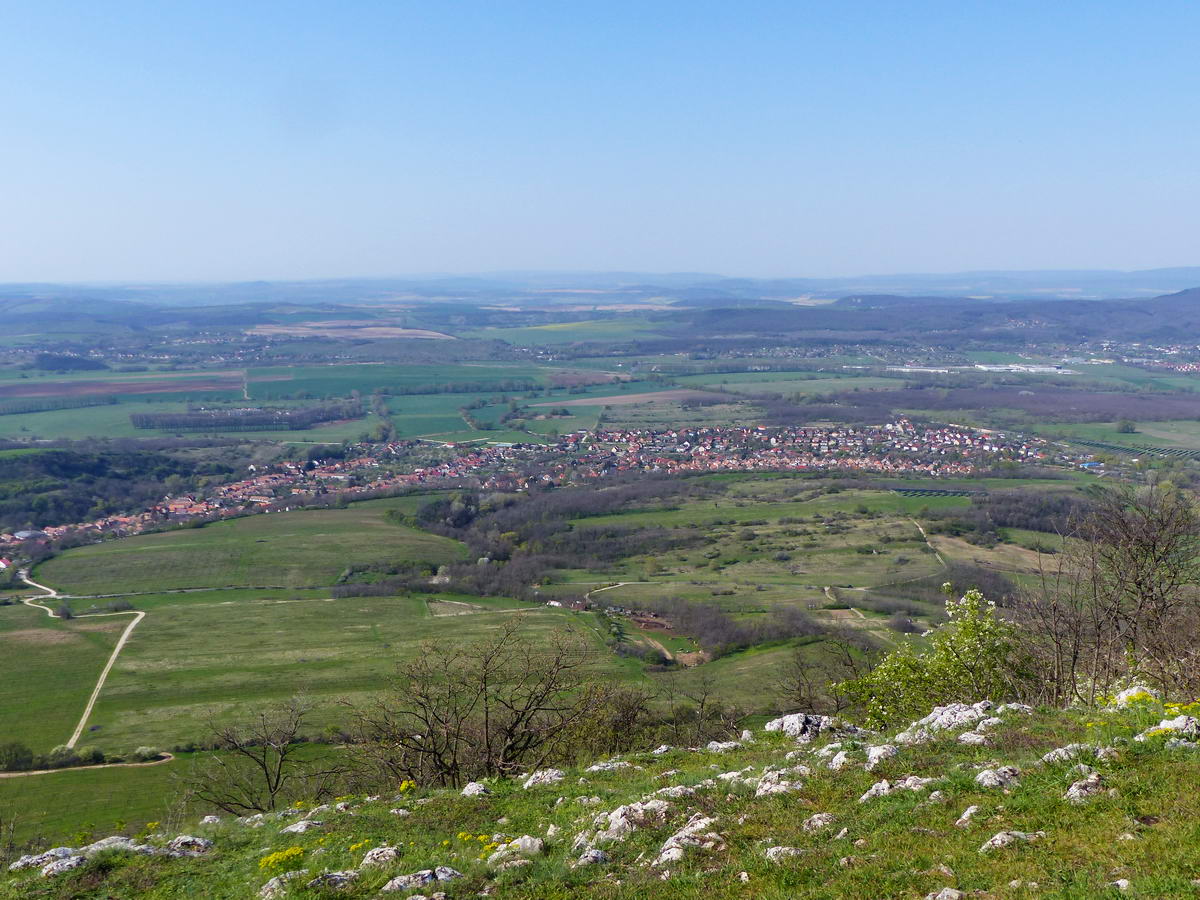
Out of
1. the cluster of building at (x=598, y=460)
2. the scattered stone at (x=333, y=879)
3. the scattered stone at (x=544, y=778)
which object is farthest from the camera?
the cluster of building at (x=598, y=460)

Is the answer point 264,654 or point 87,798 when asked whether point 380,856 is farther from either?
point 264,654

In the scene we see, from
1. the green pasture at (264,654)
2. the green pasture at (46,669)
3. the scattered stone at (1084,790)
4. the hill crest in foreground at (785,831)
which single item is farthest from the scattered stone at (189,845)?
the green pasture at (46,669)

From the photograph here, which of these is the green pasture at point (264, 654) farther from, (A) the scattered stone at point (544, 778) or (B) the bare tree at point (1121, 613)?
(B) the bare tree at point (1121, 613)

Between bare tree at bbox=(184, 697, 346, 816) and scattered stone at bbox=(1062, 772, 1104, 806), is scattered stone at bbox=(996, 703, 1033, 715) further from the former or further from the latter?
bare tree at bbox=(184, 697, 346, 816)

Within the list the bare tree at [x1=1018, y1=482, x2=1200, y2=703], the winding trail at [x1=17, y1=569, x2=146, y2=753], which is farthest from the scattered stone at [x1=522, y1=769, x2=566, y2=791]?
the winding trail at [x1=17, y1=569, x2=146, y2=753]

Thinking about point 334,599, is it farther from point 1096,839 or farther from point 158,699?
point 1096,839

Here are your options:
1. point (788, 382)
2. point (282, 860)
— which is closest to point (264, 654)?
point (282, 860)
